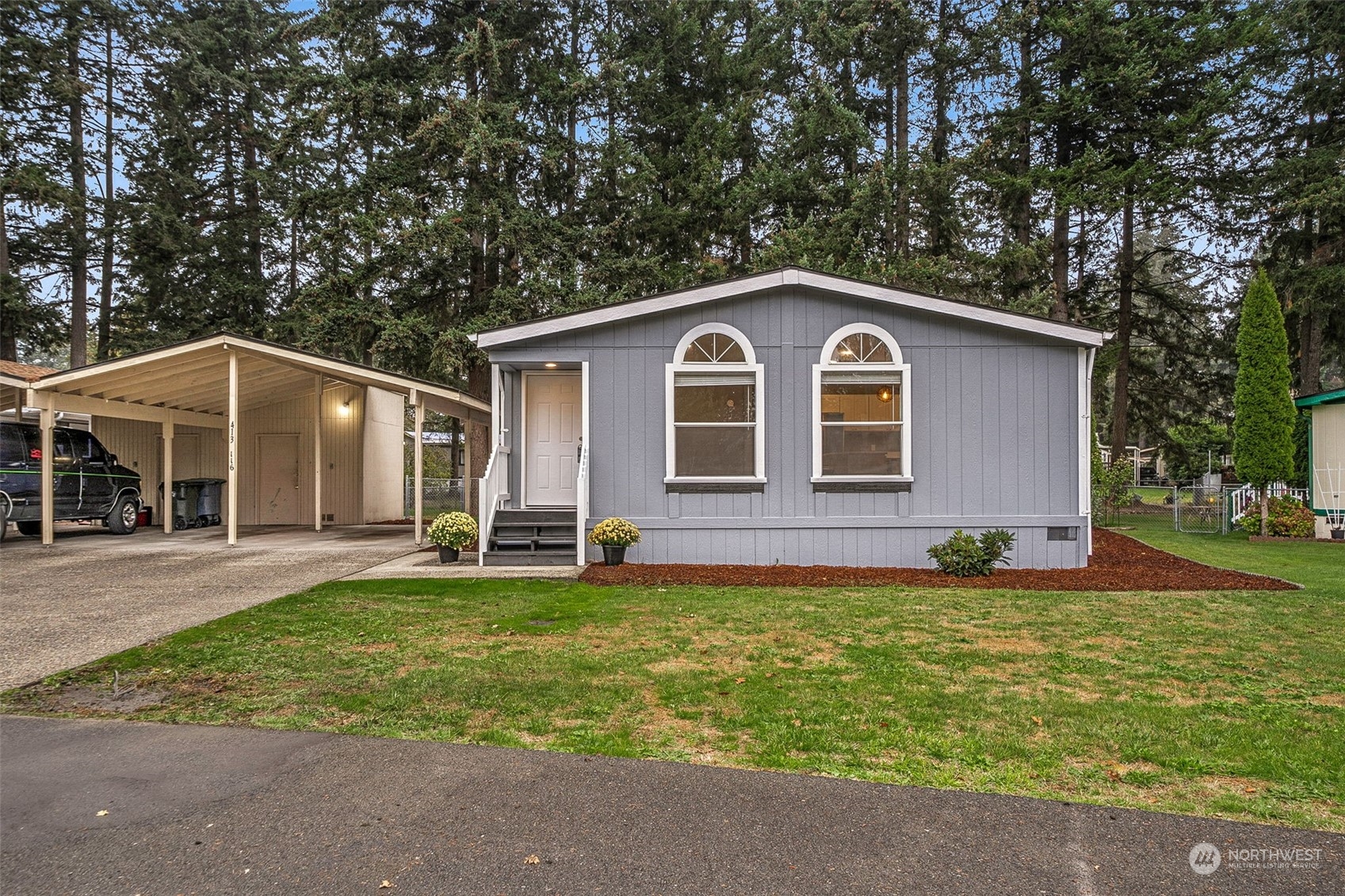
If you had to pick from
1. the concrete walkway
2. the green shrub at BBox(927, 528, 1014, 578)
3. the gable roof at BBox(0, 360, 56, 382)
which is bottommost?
the concrete walkway

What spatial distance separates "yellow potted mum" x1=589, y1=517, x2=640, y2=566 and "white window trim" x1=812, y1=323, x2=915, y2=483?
2.49 meters

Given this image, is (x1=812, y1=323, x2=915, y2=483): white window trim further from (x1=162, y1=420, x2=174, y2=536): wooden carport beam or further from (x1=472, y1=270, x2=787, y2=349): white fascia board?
(x1=162, y1=420, x2=174, y2=536): wooden carport beam

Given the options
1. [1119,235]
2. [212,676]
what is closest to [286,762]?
[212,676]

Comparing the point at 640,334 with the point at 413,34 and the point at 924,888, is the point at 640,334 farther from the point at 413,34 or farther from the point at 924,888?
the point at 413,34

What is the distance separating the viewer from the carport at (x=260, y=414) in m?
11.4

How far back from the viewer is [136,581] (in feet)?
26.2

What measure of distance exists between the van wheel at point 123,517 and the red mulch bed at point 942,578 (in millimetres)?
10340

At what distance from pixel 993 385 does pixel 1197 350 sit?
16035 mm

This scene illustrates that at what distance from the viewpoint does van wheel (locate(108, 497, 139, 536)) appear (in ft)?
43.2

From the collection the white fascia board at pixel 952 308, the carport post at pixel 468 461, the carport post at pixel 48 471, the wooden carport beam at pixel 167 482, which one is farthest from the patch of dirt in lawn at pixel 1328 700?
the wooden carport beam at pixel 167 482

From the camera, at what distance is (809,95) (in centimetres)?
1845

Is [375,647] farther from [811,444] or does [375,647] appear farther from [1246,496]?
[1246,496]

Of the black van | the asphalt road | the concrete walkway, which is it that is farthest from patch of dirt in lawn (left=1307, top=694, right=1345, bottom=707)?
the black van

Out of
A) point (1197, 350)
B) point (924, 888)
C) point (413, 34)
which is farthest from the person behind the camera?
point (1197, 350)
